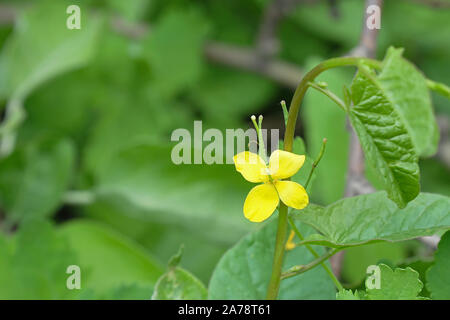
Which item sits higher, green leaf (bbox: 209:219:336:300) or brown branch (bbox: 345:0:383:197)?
brown branch (bbox: 345:0:383:197)

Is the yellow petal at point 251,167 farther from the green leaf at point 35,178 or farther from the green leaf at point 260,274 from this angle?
the green leaf at point 35,178

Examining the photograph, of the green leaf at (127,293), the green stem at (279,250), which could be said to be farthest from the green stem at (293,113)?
the green leaf at (127,293)

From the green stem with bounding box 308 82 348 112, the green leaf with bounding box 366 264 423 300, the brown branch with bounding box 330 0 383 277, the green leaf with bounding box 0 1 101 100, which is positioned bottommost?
the green leaf with bounding box 366 264 423 300

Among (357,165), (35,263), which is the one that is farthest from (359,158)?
(35,263)

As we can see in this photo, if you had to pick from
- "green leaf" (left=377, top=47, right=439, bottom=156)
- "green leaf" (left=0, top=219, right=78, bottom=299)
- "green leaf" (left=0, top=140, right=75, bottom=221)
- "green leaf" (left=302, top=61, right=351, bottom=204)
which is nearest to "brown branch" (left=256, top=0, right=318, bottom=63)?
"green leaf" (left=302, top=61, right=351, bottom=204)

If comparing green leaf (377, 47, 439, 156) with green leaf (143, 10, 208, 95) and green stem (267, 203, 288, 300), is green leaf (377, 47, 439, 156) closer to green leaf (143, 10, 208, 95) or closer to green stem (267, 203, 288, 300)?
green stem (267, 203, 288, 300)

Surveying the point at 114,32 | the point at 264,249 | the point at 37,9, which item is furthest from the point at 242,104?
the point at 264,249
